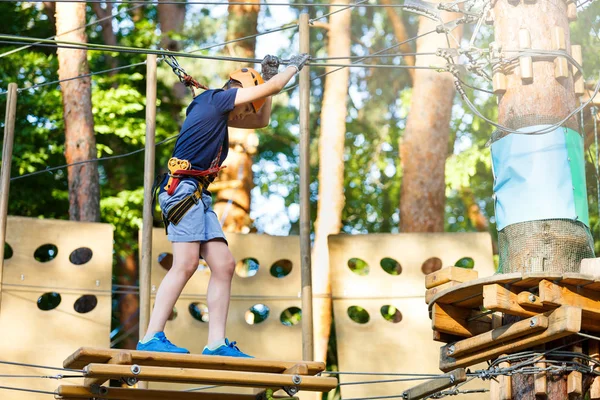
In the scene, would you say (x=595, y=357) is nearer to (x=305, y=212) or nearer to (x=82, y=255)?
(x=305, y=212)

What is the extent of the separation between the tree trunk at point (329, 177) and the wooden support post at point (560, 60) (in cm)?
709

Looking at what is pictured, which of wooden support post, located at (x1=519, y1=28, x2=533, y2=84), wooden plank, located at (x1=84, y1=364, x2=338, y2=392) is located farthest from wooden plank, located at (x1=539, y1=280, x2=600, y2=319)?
wooden support post, located at (x1=519, y1=28, x2=533, y2=84)

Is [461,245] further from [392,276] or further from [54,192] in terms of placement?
[54,192]

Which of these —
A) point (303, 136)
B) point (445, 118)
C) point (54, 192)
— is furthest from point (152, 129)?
point (54, 192)

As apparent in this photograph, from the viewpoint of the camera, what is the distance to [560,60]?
613 centimetres

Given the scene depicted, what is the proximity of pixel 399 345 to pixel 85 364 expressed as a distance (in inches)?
201

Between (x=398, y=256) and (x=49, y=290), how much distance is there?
3371 mm

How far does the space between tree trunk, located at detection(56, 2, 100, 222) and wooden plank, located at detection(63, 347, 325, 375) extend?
8.21m

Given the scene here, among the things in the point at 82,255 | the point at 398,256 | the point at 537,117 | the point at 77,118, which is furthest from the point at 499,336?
the point at 77,118

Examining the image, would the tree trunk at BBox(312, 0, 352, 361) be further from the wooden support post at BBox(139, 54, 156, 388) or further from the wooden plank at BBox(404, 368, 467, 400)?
the wooden plank at BBox(404, 368, 467, 400)

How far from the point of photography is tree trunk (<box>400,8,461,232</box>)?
13109 mm

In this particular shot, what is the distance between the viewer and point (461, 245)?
10.1 m

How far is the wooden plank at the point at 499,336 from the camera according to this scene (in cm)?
532

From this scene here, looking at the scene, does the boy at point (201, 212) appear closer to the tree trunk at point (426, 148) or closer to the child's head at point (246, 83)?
the child's head at point (246, 83)
